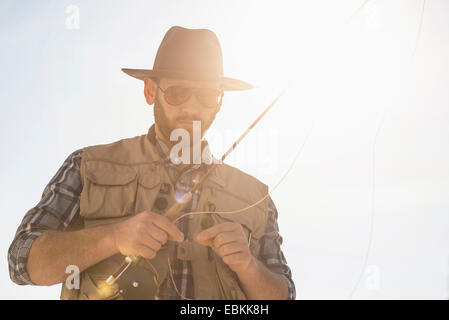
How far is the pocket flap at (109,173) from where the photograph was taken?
359cm

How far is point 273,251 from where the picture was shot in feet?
12.8

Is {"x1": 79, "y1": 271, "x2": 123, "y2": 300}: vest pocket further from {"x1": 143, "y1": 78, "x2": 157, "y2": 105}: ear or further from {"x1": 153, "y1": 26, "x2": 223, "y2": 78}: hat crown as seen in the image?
{"x1": 153, "y1": 26, "x2": 223, "y2": 78}: hat crown

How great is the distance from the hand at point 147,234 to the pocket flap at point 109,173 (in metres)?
0.91

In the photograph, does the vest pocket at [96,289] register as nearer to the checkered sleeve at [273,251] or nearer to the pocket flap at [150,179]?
the pocket flap at [150,179]

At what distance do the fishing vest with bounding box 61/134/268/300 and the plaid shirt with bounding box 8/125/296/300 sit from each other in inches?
2.4

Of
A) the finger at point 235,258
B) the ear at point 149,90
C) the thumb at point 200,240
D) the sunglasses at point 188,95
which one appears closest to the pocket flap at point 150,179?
Result: the sunglasses at point 188,95

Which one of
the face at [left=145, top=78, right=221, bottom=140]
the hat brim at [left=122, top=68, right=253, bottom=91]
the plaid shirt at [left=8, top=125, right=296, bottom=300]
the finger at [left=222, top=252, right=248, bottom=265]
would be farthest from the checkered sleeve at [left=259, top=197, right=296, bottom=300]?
the hat brim at [left=122, top=68, right=253, bottom=91]

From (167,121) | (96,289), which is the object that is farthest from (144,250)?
(167,121)

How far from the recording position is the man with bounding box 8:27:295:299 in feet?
9.80
